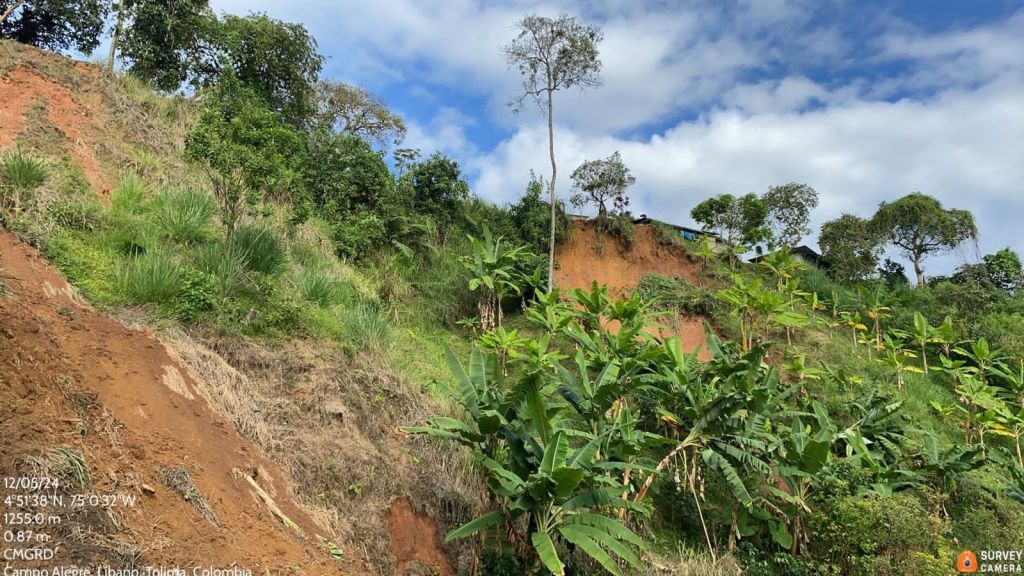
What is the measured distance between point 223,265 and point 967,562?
10754 millimetres

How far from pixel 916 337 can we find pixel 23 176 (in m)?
21.4

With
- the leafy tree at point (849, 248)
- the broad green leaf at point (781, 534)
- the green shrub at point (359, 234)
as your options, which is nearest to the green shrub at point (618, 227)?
the green shrub at point (359, 234)

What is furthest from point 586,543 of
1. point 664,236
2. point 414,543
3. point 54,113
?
point 664,236

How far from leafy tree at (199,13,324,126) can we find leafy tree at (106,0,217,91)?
0.47 metres

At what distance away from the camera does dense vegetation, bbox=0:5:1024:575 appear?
20.6 ft

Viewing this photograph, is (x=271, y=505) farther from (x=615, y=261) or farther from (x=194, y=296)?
(x=615, y=261)

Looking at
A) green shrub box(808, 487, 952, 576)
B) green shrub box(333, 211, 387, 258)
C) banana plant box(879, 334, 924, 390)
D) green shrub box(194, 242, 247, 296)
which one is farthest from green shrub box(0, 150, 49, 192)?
banana plant box(879, 334, 924, 390)

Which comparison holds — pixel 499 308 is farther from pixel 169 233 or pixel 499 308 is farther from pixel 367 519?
pixel 367 519

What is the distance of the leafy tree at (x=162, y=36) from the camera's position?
44.4 ft

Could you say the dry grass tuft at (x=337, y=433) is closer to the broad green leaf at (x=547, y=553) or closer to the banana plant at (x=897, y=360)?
the broad green leaf at (x=547, y=553)

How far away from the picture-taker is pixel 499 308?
13906 millimetres

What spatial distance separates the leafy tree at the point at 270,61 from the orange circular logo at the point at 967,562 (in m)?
18.2

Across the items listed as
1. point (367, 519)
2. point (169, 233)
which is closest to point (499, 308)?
point (169, 233)

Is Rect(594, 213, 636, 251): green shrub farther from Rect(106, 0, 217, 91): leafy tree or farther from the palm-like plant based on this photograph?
Rect(106, 0, 217, 91): leafy tree
